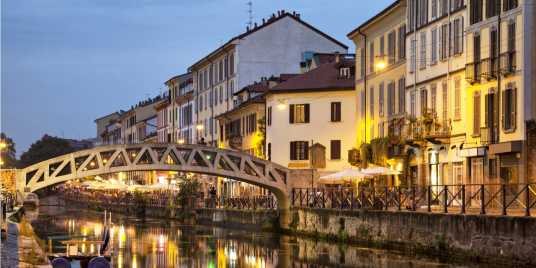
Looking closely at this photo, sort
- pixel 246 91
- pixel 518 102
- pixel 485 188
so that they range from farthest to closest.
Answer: pixel 246 91 → pixel 518 102 → pixel 485 188

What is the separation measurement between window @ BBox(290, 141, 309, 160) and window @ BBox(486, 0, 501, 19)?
96.0 ft

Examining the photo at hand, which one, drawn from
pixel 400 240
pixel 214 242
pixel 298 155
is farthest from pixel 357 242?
pixel 298 155

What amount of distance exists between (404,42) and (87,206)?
7553 centimetres

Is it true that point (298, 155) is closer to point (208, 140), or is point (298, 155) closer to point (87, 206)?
point (208, 140)

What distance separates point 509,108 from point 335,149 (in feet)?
96.6

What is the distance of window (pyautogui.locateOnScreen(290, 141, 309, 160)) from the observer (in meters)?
75.8

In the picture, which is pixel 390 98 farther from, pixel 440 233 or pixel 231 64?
pixel 231 64

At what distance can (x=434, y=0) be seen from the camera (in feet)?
181

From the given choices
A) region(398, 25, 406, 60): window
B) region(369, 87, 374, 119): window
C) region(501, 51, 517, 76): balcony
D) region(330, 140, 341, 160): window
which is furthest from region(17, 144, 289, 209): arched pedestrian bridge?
region(501, 51, 517, 76): balcony

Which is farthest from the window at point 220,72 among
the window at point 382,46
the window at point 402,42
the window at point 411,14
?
the window at point 411,14

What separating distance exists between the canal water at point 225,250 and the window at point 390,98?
9507mm

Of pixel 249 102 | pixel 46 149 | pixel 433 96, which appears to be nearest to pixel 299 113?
pixel 249 102

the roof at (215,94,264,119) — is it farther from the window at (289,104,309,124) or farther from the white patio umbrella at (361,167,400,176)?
the white patio umbrella at (361,167,400,176)

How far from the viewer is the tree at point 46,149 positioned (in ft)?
589
